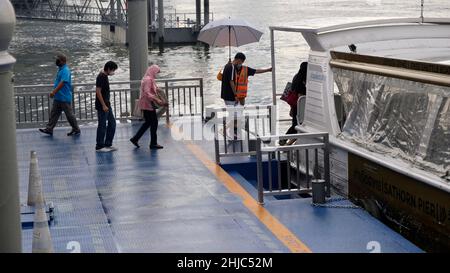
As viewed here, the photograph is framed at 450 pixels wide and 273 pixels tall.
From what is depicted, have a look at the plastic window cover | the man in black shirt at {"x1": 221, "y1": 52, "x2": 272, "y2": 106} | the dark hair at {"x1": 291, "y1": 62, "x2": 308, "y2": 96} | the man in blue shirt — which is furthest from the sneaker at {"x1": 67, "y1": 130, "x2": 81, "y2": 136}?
the plastic window cover

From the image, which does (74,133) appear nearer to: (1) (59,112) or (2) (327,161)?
(1) (59,112)

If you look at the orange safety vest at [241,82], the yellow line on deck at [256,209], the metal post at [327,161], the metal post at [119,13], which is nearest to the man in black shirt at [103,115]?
the yellow line on deck at [256,209]

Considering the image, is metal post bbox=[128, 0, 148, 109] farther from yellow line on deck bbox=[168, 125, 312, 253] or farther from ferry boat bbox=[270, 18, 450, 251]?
ferry boat bbox=[270, 18, 450, 251]

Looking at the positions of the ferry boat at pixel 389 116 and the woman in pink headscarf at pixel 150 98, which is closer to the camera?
the ferry boat at pixel 389 116

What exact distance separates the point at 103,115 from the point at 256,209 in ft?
15.8

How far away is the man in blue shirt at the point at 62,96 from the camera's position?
16000mm

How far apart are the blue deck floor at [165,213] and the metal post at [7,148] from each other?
14.2ft

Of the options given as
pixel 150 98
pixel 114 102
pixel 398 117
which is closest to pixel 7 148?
pixel 398 117

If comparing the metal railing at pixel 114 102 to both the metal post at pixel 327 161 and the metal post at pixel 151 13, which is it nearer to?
the metal post at pixel 327 161

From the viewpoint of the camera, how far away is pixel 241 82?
50.6 feet

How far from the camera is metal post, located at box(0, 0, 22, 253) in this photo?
4.81 meters

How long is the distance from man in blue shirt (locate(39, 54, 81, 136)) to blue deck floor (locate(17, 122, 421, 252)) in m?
1.67

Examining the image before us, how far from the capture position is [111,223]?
10430 mm
